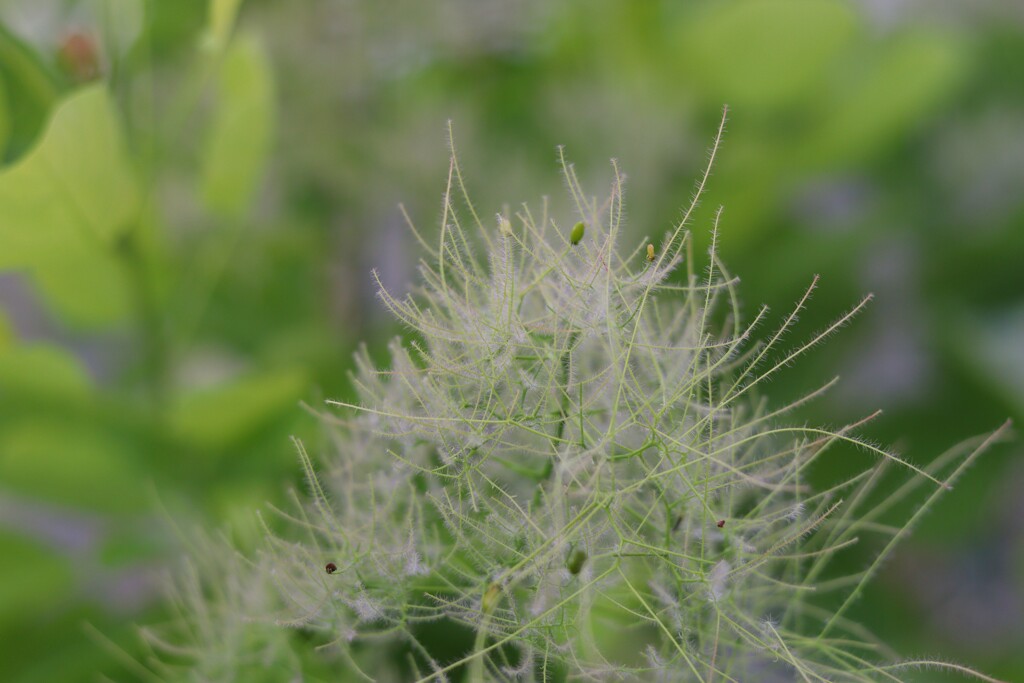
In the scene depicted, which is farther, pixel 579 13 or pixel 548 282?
pixel 579 13

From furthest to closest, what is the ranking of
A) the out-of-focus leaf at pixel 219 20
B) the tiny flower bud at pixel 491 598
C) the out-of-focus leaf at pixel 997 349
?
the out-of-focus leaf at pixel 997 349 < the out-of-focus leaf at pixel 219 20 < the tiny flower bud at pixel 491 598

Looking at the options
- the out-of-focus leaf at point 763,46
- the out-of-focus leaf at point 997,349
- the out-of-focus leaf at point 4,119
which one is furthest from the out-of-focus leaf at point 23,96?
the out-of-focus leaf at point 997,349

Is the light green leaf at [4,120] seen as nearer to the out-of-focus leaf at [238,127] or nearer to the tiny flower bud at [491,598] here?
the out-of-focus leaf at [238,127]

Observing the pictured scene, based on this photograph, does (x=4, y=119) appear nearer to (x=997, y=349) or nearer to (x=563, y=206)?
(x=563, y=206)

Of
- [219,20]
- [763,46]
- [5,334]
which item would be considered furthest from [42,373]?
[763,46]

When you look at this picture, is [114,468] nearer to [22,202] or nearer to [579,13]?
[22,202]

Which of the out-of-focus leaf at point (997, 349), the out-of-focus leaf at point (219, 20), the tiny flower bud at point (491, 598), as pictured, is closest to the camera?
the tiny flower bud at point (491, 598)

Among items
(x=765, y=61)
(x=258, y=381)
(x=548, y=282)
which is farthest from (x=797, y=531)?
(x=765, y=61)
